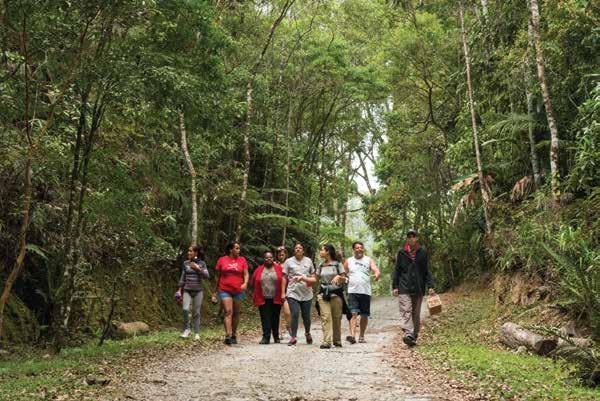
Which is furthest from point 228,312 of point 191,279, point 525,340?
point 525,340

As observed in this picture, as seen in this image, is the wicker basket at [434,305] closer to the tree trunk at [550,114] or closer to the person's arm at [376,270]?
the person's arm at [376,270]

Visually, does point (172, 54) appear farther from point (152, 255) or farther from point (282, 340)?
point (282, 340)

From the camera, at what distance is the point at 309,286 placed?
1232cm

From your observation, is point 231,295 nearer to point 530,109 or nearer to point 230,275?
point 230,275

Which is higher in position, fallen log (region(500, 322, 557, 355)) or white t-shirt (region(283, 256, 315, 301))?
white t-shirt (region(283, 256, 315, 301))

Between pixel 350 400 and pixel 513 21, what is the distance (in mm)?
12859

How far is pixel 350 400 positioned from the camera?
6.57m

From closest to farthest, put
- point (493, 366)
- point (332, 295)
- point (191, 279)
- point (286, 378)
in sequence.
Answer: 1. point (286, 378)
2. point (493, 366)
3. point (332, 295)
4. point (191, 279)

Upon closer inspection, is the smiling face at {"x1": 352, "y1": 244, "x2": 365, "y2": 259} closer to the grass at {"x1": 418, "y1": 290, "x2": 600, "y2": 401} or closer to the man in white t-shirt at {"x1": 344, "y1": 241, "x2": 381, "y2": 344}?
the man in white t-shirt at {"x1": 344, "y1": 241, "x2": 381, "y2": 344}

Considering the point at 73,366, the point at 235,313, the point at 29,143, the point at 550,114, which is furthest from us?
the point at 550,114

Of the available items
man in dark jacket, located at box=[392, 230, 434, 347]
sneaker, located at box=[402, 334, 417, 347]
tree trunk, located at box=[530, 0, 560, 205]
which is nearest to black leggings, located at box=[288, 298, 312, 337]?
man in dark jacket, located at box=[392, 230, 434, 347]

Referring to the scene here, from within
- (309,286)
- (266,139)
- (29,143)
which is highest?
(266,139)

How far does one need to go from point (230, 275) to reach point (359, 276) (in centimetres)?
264

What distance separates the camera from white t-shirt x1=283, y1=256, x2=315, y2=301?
12.2m
